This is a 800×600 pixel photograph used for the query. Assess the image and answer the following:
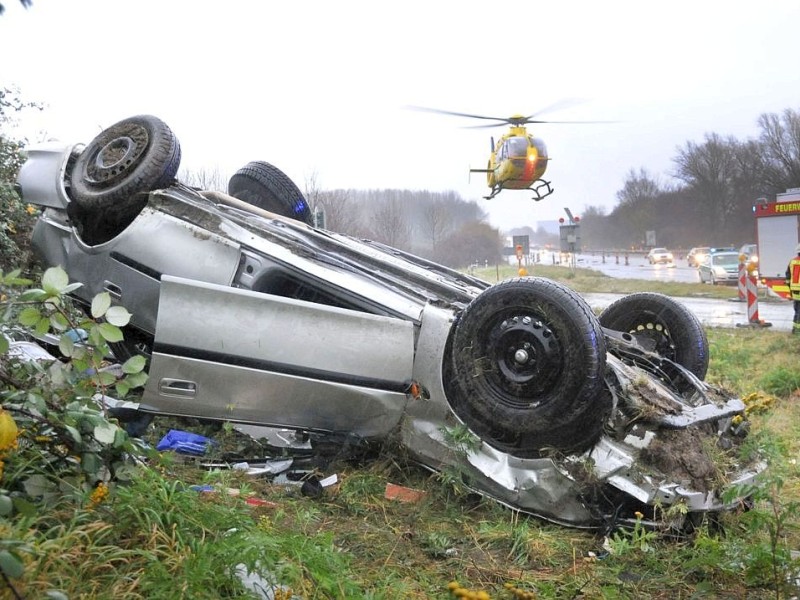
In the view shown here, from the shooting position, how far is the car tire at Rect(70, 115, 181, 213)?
3953mm

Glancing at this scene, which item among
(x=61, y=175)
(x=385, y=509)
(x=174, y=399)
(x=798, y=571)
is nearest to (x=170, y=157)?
(x=61, y=175)

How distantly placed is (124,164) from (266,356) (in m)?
1.61

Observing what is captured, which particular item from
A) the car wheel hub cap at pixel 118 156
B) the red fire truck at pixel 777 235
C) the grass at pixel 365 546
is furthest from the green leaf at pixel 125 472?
the red fire truck at pixel 777 235

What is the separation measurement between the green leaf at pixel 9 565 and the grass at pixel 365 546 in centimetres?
5

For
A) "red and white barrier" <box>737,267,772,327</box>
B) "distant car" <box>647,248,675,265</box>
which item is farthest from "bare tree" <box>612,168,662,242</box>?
"red and white barrier" <box>737,267,772,327</box>

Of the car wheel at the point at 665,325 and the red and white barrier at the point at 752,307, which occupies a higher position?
the car wheel at the point at 665,325

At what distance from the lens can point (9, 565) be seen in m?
1.56

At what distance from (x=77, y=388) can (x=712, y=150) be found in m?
48.5

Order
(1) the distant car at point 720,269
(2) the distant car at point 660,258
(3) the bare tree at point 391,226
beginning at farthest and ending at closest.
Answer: (2) the distant car at point 660,258, (1) the distant car at point 720,269, (3) the bare tree at point 391,226

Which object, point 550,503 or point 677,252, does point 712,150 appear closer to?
point 677,252

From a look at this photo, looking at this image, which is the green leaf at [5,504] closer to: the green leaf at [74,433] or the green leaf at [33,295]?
the green leaf at [74,433]

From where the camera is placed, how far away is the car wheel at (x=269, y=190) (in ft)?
17.9

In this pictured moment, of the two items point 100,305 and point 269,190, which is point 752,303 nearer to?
point 269,190

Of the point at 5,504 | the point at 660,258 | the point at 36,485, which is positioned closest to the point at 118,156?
the point at 36,485
